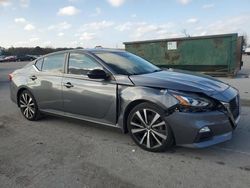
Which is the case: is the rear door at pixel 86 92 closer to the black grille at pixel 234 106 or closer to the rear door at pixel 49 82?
the rear door at pixel 49 82

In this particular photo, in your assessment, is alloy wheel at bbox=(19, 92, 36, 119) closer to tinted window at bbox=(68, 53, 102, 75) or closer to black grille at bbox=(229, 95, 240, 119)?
tinted window at bbox=(68, 53, 102, 75)

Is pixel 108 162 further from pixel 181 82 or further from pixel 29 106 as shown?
pixel 29 106

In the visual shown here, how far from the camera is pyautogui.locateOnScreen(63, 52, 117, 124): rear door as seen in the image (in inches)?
172

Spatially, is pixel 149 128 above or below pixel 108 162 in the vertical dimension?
above

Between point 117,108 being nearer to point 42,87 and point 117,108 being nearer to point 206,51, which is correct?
point 42,87

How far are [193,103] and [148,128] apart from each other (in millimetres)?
765

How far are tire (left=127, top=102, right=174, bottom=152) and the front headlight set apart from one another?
0.30 meters

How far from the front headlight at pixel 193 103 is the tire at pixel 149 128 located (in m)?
0.30

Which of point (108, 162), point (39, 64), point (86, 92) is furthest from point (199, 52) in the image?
point (108, 162)

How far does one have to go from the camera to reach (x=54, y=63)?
544cm

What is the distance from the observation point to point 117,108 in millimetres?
4277

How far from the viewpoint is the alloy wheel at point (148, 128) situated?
12.7 feet

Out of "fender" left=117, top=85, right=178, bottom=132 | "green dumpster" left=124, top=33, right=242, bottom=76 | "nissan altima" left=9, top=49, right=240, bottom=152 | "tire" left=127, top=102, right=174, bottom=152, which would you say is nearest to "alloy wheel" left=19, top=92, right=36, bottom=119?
"nissan altima" left=9, top=49, right=240, bottom=152

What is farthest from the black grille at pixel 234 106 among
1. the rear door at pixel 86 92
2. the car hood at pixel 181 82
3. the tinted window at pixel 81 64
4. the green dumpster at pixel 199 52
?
the green dumpster at pixel 199 52
